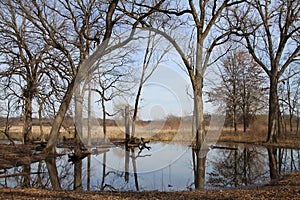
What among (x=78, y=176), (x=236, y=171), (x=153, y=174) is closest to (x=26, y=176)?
(x=78, y=176)

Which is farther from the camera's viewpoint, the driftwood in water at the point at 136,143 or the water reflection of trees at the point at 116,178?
the driftwood in water at the point at 136,143

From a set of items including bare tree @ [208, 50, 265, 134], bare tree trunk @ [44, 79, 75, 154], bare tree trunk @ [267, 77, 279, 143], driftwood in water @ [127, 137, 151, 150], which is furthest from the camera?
bare tree @ [208, 50, 265, 134]

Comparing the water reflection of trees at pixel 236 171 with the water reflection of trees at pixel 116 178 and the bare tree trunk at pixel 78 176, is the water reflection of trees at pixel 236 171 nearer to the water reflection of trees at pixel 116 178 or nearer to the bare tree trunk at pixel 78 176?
the water reflection of trees at pixel 116 178

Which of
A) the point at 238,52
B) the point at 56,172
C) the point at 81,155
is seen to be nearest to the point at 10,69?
the point at 81,155

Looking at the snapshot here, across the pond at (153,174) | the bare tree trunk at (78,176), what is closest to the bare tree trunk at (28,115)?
the pond at (153,174)

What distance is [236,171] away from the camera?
10602mm

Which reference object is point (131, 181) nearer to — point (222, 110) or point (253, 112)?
point (222, 110)

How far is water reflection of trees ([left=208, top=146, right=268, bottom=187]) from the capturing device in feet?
28.6

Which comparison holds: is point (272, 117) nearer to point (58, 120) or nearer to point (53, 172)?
point (58, 120)

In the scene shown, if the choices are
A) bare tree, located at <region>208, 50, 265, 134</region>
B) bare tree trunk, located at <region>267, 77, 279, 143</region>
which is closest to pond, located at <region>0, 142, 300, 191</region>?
bare tree trunk, located at <region>267, 77, 279, 143</region>

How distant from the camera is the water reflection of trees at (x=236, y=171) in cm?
871

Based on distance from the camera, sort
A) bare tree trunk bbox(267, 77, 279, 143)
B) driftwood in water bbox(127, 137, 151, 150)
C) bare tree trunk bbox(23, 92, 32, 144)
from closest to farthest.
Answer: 1. bare tree trunk bbox(23, 92, 32, 144)
2. bare tree trunk bbox(267, 77, 279, 143)
3. driftwood in water bbox(127, 137, 151, 150)

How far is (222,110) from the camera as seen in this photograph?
2989 centimetres

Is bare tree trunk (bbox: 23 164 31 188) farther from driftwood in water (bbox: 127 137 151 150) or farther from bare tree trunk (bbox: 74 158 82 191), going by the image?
driftwood in water (bbox: 127 137 151 150)
